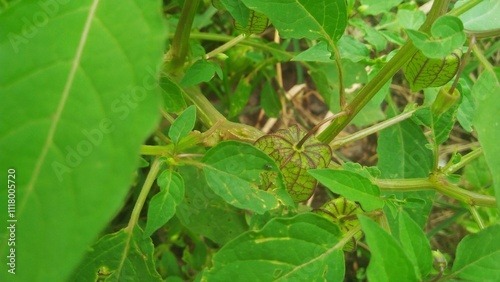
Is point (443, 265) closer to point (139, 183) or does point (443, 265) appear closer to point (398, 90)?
point (139, 183)

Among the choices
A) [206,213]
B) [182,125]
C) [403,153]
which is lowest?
[403,153]

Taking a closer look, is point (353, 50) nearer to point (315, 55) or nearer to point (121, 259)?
point (315, 55)

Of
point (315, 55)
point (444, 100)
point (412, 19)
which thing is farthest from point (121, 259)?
point (412, 19)

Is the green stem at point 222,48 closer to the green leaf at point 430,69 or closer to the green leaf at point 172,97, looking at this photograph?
the green leaf at point 172,97

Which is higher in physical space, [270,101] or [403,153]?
[270,101]

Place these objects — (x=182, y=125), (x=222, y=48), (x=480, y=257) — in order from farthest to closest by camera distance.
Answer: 1. (x=222, y=48)
2. (x=182, y=125)
3. (x=480, y=257)

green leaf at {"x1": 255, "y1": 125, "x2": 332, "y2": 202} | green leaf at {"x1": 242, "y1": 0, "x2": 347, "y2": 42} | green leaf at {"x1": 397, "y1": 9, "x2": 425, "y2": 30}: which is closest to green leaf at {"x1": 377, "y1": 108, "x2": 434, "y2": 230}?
green leaf at {"x1": 397, "y1": 9, "x2": 425, "y2": 30}

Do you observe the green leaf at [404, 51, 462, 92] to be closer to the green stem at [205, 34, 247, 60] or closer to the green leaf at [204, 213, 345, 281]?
the green leaf at [204, 213, 345, 281]

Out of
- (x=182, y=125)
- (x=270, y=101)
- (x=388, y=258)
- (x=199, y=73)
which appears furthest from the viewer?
(x=270, y=101)
